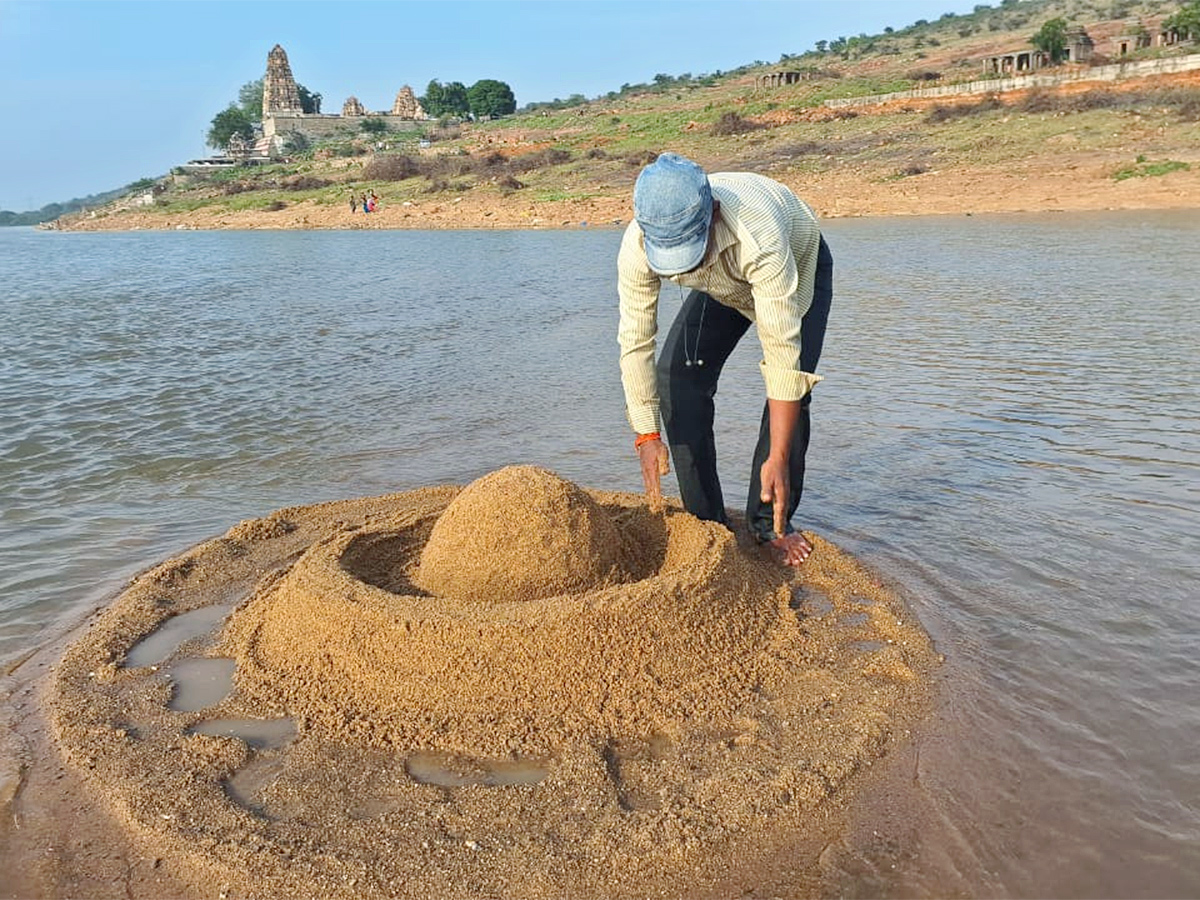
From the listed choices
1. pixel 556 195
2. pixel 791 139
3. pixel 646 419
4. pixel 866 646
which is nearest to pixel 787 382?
pixel 646 419

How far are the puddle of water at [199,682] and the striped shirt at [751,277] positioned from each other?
1674 millimetres

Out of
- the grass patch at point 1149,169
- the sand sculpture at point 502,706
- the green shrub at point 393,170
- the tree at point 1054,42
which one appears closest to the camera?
the sand sculpture at point 502,706

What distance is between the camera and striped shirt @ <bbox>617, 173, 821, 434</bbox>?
2736mm

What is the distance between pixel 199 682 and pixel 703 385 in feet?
6.91

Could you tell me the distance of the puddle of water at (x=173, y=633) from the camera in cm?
312

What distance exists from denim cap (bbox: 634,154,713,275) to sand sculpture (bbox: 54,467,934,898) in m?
0.95

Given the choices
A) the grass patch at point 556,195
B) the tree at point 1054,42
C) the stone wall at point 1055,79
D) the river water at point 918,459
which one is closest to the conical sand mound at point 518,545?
the river water at point 918,459

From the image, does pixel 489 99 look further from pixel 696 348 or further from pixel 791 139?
pixel 696 348

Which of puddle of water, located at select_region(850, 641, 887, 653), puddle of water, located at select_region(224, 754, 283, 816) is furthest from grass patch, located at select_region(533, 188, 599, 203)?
puddle of water, located at select_region(224, 754, 283, 816)

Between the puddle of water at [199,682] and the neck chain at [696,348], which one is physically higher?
the neck chain at [696,348]

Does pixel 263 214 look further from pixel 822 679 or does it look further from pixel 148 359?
pixel 822 679

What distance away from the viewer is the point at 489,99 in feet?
289

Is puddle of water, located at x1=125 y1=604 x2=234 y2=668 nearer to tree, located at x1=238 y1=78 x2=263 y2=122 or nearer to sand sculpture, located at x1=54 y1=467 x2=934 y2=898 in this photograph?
sand sculpture, located at x1=54 y1=467 x2=934 y2=898

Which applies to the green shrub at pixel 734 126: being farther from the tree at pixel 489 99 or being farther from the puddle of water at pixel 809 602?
the tree at pixel 489 99
